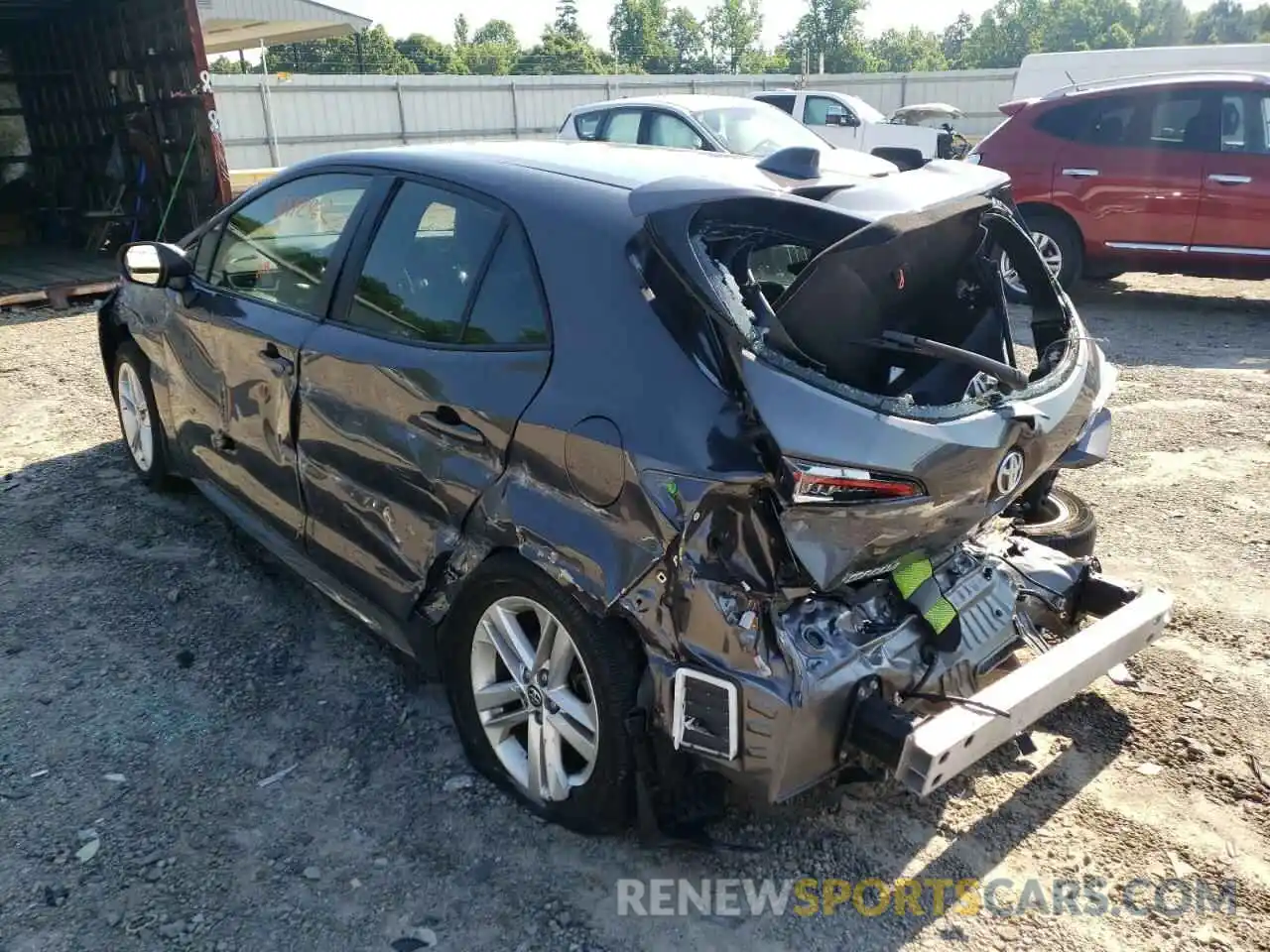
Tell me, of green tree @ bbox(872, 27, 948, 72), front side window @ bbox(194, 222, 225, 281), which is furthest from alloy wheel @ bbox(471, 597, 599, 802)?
green tree @ bbox(872, 27, 948, 72)

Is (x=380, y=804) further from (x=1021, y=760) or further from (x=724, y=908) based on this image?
(x=1021, y=760)

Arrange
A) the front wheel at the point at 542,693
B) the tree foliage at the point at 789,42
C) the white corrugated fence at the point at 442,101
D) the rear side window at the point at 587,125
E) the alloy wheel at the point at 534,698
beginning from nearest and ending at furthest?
the front wheel at the point at 542,693 < the alloy wheel at the point at 534,698 < the rear side window at the point at 587,125 < the white corrugated fence at the point at 442,101 < the tree foliage at the point at 789,42

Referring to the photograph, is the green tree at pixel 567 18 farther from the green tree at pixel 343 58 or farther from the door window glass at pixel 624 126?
the door window glass at pixel 624 126

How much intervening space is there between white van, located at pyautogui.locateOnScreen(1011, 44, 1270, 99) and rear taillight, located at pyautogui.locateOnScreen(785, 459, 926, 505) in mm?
16798

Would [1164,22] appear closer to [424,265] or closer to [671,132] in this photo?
[671,132]

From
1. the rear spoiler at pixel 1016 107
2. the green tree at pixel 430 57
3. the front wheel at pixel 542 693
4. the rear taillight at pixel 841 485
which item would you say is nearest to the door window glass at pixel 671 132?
the rear spoiler at pixel 1016 107

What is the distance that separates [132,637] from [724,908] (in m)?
2.48

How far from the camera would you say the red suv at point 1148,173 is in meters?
8.26

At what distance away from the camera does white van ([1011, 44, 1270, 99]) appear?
16.8 m

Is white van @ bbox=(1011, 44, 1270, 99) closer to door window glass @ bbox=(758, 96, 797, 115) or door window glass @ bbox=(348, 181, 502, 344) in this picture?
door window glass @ bbox=(758, 96, 797, 115)

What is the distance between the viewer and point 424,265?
302cm

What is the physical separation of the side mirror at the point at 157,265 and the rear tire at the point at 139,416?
62cm

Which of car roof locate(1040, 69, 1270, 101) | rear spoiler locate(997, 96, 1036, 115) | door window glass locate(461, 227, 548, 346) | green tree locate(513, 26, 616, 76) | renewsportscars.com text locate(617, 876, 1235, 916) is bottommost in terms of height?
renewsportscars.com text locate(617, 876, 1235, 916)

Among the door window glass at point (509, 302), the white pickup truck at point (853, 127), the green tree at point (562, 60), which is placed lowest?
the white pickup truck at point (853, 127)
